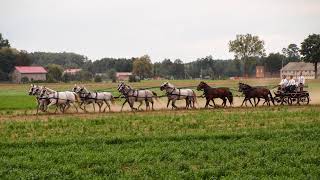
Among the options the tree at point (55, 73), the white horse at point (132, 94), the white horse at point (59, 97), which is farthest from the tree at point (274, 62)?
the white horse at point (59, 97)

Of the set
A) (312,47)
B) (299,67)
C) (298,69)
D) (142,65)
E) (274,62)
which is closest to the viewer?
(312,47)

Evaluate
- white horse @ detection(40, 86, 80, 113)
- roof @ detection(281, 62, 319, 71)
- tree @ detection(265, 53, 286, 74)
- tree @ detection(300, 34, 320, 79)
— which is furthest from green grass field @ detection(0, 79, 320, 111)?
tree @ detection(265, 53, 286, 74)

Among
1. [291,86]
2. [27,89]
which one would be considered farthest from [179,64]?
[291,86]

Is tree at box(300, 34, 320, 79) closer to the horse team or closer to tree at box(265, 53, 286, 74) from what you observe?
tree at box(265, 53, 286, 74)

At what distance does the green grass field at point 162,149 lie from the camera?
43.5ft

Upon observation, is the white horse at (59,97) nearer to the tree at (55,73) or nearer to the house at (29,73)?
the house at (29,73)

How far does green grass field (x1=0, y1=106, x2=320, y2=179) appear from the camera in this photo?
43.6ft

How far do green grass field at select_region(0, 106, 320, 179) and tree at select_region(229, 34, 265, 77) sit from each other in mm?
99313

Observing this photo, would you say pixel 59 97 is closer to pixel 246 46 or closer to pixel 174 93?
pixel 174 93

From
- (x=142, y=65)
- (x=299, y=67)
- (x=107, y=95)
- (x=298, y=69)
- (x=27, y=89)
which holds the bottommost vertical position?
(x=27, y=89)

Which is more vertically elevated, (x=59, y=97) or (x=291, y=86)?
(x=291, y=86)

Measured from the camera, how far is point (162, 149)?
16.2 m

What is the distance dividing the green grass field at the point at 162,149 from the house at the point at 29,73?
92.1m

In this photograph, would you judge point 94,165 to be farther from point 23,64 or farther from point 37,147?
point 23,64
